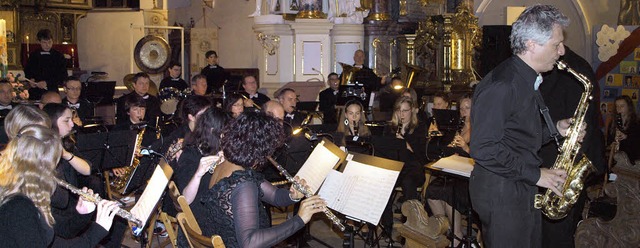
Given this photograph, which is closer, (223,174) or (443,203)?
(223,174)

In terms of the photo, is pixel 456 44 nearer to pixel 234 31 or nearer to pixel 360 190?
pixel 234 31

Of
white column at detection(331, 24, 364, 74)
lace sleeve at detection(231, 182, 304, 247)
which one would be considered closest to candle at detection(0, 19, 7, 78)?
white column at detection(331, 24, 364, 74)

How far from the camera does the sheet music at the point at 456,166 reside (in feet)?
17.8

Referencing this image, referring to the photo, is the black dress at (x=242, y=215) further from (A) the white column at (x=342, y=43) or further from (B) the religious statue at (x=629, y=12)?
(B) the religious statue at (x=629, y=12)

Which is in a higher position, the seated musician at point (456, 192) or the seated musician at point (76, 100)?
the seated musician at point (76, 100)

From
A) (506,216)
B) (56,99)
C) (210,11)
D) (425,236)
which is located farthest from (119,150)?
(210,11)

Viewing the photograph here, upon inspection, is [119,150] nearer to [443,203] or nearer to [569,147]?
[443,203]

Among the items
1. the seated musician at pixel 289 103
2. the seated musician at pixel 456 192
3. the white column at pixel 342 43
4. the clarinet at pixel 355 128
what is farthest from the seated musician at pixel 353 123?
the white column at pixel 342 43

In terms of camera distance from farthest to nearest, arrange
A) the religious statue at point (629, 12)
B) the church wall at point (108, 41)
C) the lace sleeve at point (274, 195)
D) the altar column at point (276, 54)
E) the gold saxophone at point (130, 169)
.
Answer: the church wall at point (108, 41), the religious statue at point (629, 12), the altar column at point (276, 54), the gold saxophone at point (130, 169), the lace sleeve at point (274, 195)

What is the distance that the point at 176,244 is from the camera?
4.63 m

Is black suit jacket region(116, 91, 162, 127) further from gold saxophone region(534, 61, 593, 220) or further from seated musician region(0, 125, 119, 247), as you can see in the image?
gold saxophone region(534, 61, 593, 220)

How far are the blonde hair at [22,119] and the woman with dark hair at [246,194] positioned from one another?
5.38ft

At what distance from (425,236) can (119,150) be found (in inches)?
119

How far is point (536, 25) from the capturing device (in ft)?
12.9
